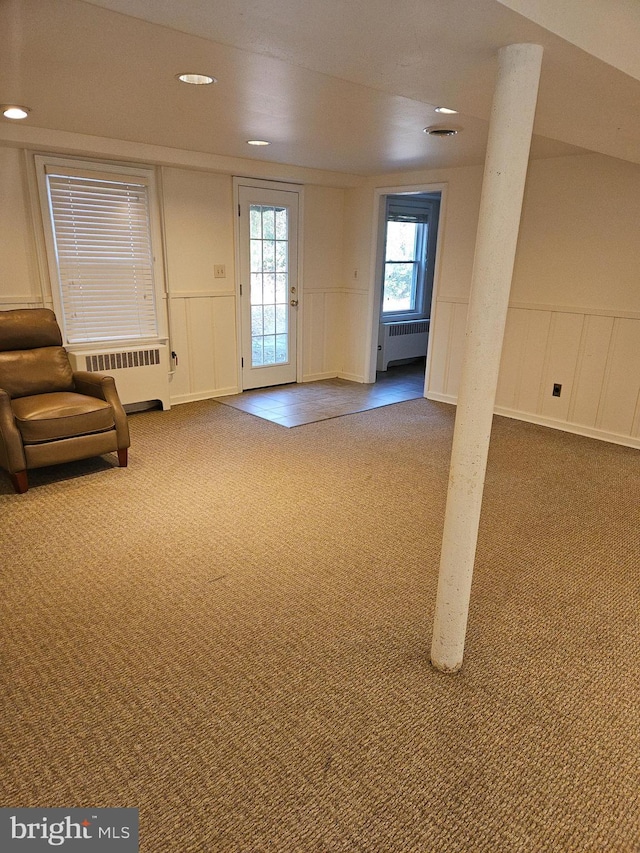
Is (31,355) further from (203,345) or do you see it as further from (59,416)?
(203,345)

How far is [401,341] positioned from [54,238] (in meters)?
4.32

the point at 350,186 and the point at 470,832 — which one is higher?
the point at 350,186

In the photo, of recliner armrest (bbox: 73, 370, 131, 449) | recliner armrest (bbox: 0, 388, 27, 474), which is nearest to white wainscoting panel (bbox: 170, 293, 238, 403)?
recliner armrest (bbox: 73, 370, 131, 449)

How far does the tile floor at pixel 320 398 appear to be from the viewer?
5020mm

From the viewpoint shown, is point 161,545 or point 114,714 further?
point 161,545

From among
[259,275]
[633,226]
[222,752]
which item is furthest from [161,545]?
[633,226]

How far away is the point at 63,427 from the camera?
11.0ft

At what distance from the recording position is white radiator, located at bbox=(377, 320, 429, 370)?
6961mm

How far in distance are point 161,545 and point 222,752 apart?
4.26 feet

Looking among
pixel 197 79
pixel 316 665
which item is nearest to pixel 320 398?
pixel 197 79

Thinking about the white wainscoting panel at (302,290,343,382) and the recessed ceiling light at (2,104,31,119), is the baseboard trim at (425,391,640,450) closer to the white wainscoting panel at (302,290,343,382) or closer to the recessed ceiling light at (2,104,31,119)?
the white wainscoting panel at (302,290,343,382)

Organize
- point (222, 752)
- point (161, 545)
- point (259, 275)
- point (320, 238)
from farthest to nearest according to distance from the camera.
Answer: point (320, 238)
point (259, 275)
point (161, 545)
point (222, 752)

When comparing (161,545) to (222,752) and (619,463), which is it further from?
(619,463)

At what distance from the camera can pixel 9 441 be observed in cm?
316
